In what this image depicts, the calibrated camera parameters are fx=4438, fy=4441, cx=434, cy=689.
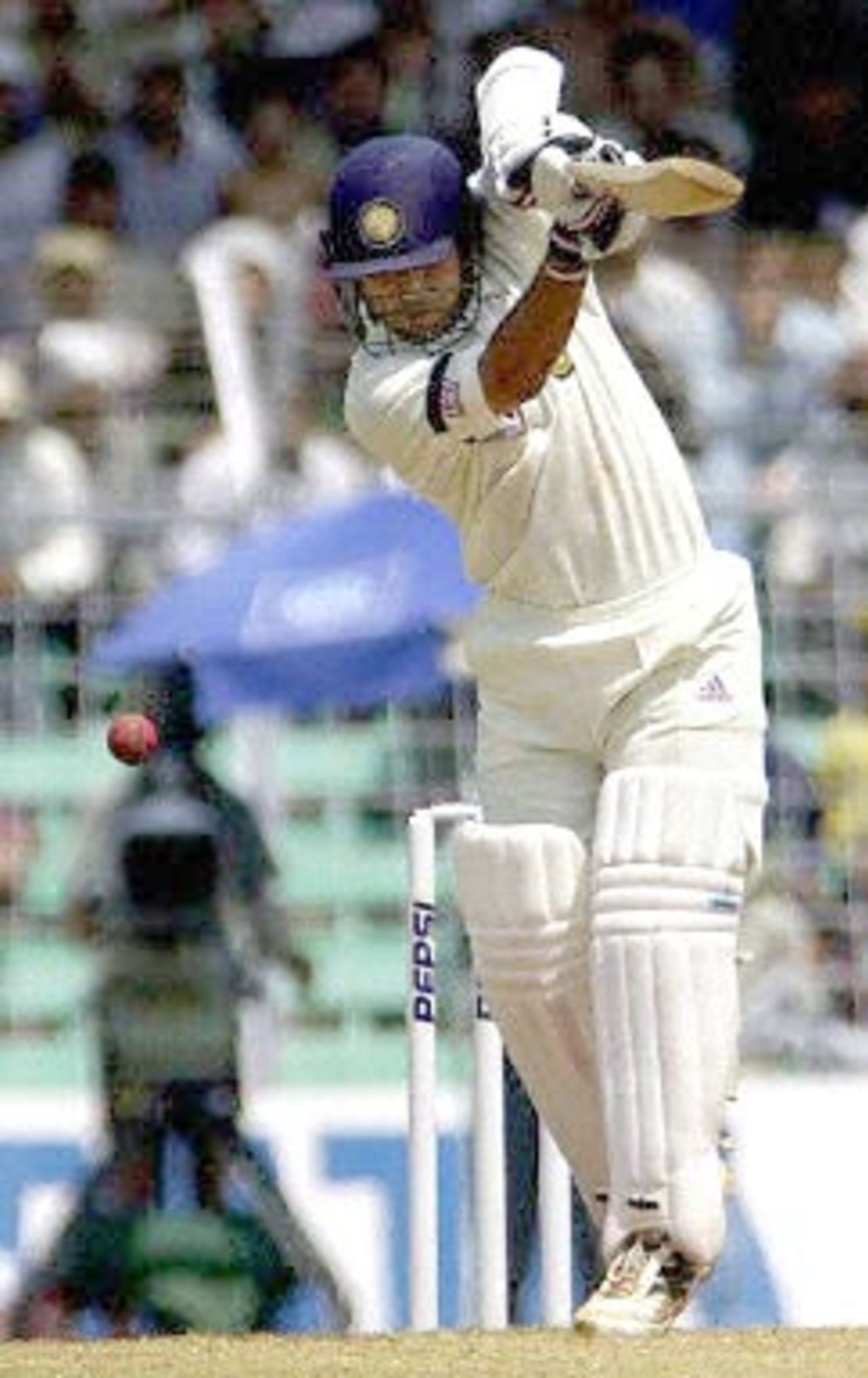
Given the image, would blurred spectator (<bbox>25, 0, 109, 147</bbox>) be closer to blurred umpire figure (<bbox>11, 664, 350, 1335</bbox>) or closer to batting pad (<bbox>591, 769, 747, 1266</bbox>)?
blurred umpire figure (<bbox>11, 664, 350, 1335</bbox>)

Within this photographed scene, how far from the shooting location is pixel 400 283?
6734 mm

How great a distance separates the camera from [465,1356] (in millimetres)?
6289

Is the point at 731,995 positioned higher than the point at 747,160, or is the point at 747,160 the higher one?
the point at 747,160

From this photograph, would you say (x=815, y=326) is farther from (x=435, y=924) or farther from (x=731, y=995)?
(x=731, y=995)

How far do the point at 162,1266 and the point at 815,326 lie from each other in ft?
11.9

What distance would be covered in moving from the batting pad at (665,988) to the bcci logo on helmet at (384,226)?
34.3 inches

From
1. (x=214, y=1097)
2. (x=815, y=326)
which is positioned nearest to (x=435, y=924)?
(x=214, y=1097)

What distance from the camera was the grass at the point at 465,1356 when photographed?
5926 millimetres

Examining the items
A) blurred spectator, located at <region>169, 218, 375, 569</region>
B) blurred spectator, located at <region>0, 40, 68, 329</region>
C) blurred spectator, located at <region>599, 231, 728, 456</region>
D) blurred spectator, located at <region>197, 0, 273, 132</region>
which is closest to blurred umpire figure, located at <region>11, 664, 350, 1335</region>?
blurred spectator, located at <region>169, 218, 375, 569</region>

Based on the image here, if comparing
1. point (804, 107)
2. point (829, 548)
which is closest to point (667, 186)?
point (829, 548)

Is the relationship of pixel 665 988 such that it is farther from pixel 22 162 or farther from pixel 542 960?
pixel 22 162

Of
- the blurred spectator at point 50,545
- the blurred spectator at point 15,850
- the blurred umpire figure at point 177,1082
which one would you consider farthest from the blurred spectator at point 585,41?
the blurred spectator at point 15,850

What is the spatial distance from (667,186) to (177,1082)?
385 cm

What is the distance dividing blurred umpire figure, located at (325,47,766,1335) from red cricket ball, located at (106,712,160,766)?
104 inches
